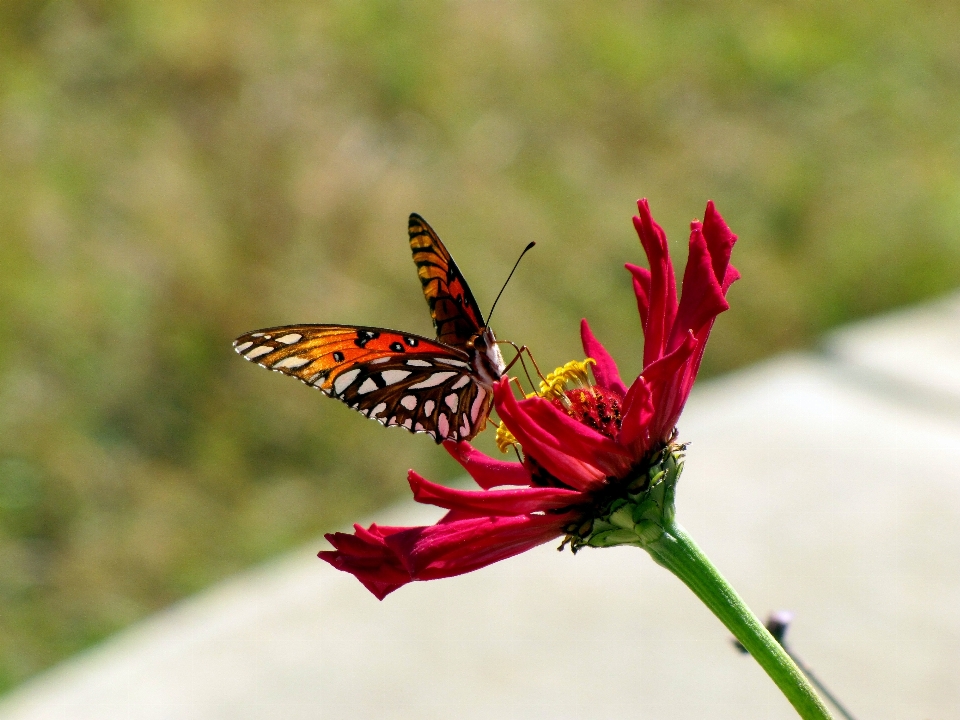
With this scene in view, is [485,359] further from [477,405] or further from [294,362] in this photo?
[294,362]

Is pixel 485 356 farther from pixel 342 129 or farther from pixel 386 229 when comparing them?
pixel 342 129

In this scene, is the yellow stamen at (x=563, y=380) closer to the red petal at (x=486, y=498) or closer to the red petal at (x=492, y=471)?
the red petal at (x=492, y=471)

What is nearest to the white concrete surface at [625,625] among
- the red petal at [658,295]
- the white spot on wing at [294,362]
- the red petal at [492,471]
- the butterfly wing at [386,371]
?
the butterfly wing at [386,371]

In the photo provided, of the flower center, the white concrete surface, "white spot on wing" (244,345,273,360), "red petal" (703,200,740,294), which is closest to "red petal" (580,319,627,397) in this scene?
the flower center

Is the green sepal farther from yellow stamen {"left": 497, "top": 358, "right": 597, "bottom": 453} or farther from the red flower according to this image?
yellow stamen {"left": 497, "top": 358, "right": 597, "bottom": 453}

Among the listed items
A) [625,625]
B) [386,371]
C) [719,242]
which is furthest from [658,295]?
[625,625]

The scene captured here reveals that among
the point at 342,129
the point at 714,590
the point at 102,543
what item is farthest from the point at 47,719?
the point at 342,129
